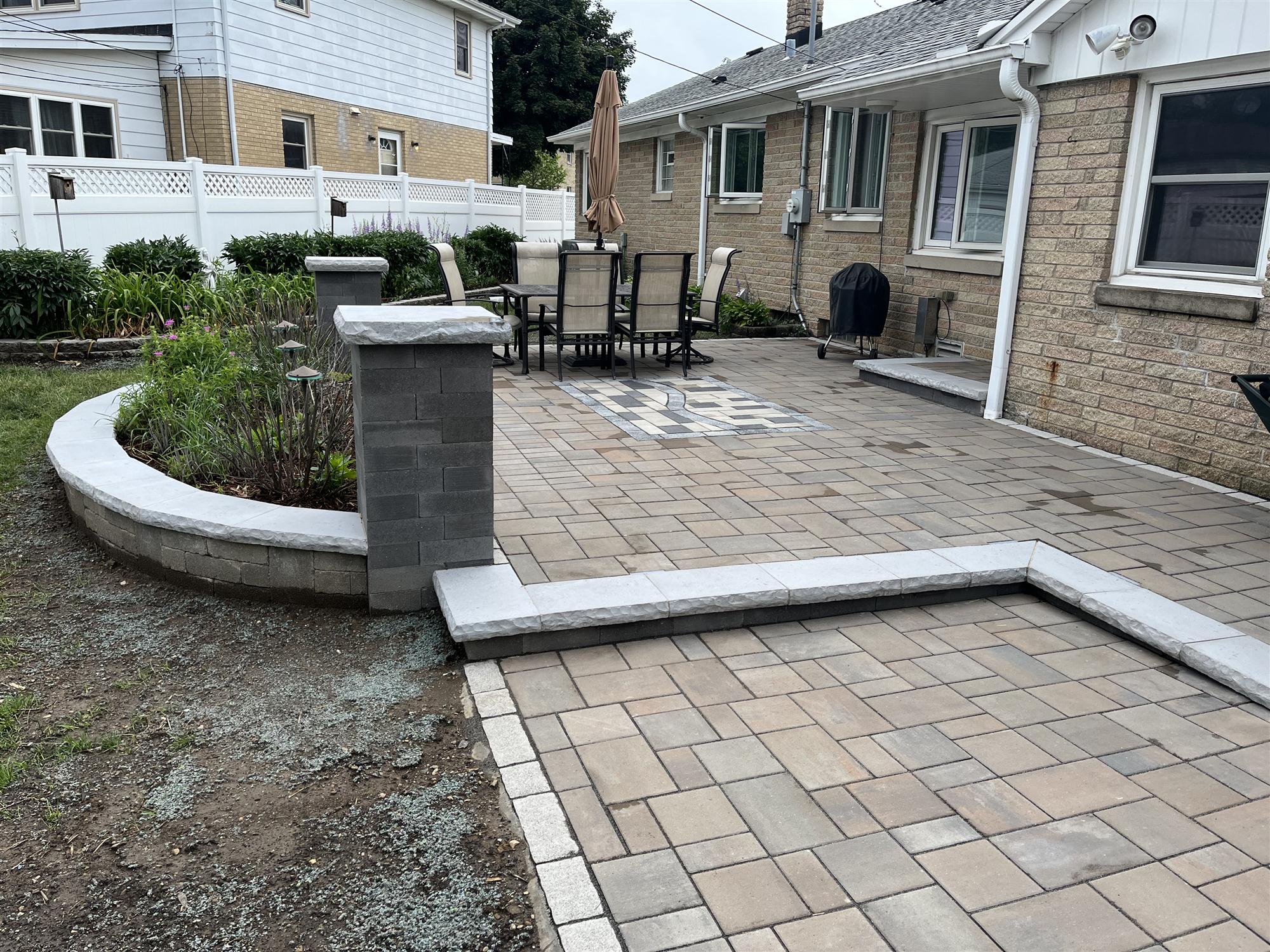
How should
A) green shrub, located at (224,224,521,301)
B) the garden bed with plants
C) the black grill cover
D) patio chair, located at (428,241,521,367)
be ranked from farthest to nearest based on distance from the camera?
green shrub, located at (224,224,521,301)
the black grill cover
patio chair, located at (428,241,521,367)
the garden bed with plants

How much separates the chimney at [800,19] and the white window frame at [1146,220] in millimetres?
9845

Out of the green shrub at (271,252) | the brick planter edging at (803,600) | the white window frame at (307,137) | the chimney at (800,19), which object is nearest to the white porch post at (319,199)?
the green shrub at (271,252)

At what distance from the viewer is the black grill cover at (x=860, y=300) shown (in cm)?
965

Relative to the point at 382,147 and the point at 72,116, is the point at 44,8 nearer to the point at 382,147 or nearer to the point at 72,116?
the point at 72,116

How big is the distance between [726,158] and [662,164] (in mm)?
3086

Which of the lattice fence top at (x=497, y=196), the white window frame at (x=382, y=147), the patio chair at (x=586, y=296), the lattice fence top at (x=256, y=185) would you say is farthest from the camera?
the white window frame at (x=382, y=147)

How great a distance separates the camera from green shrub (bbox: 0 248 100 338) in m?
8.27

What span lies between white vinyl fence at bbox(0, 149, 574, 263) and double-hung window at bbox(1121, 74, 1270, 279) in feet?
32.3

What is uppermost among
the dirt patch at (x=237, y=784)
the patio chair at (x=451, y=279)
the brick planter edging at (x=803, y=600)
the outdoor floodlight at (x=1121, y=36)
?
the outdoor floodlight at (x=1121, y=36)

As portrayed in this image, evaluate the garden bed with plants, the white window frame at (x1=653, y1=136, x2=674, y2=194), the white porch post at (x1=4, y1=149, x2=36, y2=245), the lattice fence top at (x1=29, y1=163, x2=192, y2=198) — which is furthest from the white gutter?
the white porch post at (x1=4, y1=149, x2=36, y2=245)

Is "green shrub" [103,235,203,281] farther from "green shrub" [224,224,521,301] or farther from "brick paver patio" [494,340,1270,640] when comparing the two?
"brick paver patio" [494,340,1270,640]

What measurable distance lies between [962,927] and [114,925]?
6.62 ft

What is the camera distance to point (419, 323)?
11.6ft

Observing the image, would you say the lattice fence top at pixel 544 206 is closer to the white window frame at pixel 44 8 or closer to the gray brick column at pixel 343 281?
the white window frame at pixel 44 8
